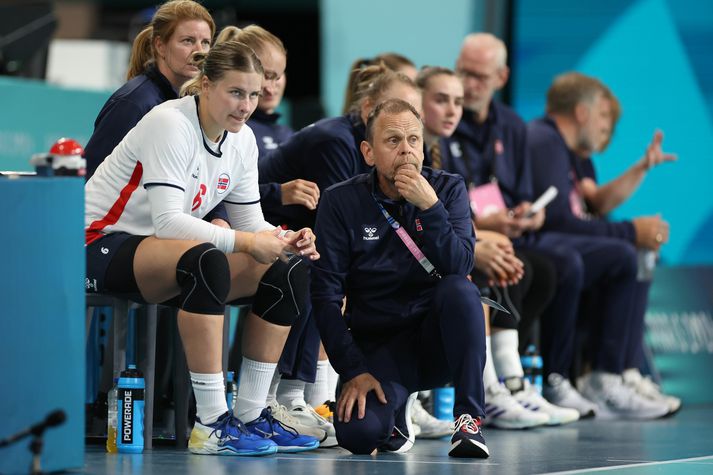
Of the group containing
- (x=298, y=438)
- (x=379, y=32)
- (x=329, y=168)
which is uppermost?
(x=379, y=32)

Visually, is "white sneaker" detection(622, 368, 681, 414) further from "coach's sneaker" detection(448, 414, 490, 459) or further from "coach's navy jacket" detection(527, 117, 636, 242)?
"coach's sneaker" detection(448, 414, 490, 459)

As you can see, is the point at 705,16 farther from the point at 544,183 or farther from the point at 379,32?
the point at 544,183

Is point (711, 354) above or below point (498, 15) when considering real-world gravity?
below

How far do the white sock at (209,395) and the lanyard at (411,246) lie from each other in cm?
73

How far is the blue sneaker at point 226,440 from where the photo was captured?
12.8ft

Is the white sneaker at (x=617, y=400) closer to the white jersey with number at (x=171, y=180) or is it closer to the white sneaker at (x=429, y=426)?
the white sneaker at (x=429, y=426)

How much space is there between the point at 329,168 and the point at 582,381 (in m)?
2.15

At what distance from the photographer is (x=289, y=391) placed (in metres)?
4.55

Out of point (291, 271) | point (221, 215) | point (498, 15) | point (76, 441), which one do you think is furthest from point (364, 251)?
point (498, 15)

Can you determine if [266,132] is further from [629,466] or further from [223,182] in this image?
[629,466]

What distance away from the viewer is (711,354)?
6.82m

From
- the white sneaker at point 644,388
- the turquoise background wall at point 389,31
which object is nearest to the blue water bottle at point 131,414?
the white sneaker at point 644,388

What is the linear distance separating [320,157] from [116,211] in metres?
1.01

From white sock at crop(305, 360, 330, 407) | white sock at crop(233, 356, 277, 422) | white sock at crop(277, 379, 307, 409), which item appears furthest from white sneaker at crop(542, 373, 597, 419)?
white sock at crop(233, 356, 277, 422)
